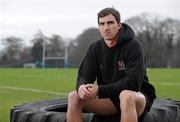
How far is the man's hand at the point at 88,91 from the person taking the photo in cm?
442

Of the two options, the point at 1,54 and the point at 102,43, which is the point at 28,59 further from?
the point at 102,43

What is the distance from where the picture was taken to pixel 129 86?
14.5 ft

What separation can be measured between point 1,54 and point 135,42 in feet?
235

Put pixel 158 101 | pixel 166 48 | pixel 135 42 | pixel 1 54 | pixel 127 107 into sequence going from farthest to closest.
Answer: pixel 1 54 < pixel 166 48 < pixel 158 101 < pixel 135 42 < pixel 127 107

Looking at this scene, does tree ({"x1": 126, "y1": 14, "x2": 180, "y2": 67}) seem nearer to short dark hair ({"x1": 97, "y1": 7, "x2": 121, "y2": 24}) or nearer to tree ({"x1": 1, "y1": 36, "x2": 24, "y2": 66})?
tree ({"x1": 1, "y1": 36, "x2": 24, "y2": 66})

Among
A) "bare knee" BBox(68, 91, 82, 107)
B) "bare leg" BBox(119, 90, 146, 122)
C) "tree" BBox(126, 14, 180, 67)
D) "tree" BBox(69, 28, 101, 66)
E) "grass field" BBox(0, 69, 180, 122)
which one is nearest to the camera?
"bare leg" BBox(119, 90, 146, 122)

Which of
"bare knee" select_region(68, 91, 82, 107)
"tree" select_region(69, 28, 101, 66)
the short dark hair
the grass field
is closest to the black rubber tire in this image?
"bare knee" select_region(68, 91, 82, 107)

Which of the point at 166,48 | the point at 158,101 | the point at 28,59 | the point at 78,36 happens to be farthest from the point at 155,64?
the point at 158,101

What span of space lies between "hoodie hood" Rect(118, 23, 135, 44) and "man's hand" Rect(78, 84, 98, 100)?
0.49 metres

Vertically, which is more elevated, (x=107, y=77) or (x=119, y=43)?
(x=119, y=43)

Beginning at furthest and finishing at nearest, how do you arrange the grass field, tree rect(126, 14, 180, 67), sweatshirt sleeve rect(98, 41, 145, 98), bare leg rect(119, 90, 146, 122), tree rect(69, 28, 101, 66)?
tree rect(69, 28, 101, 66) < tree rect(126, 14, 180, 67) < the grass field < sweatshirt sleeve rect(98, 41, 145, 98) < bare leg rect(119, 90, 146, 122)

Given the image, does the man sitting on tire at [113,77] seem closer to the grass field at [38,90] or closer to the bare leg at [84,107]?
the bare leg at [84,107]

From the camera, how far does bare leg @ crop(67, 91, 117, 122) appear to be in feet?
14.8

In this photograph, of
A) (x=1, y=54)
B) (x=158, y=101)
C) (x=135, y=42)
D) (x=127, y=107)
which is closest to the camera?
(x=127, y=107)
